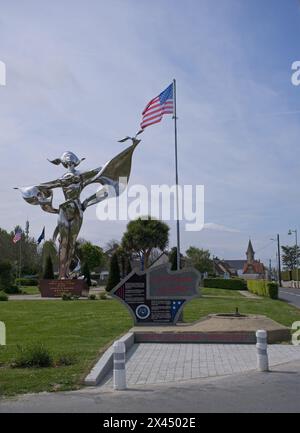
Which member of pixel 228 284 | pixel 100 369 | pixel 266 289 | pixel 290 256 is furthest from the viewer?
pixel 290 256

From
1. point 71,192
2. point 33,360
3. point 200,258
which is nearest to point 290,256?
point 200,258

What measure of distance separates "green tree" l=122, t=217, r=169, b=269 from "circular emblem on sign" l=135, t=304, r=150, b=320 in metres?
51.9

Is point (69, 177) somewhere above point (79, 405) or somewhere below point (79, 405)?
above

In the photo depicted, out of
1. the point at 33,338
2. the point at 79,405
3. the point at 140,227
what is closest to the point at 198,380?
the point at 79,405

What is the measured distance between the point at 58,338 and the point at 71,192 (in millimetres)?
23231

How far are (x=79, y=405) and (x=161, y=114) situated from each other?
54.2 feet

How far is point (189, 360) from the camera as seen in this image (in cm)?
1129

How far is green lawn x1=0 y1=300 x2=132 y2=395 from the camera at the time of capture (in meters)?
8.70

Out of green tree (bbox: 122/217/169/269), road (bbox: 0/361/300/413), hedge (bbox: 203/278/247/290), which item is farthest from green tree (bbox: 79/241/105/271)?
road (bbox: 0/361/300/413)

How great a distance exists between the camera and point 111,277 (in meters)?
39.8

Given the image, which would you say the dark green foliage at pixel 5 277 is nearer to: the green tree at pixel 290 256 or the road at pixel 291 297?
the road at pixel 291 297

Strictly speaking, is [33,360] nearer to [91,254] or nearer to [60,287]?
[60,287]

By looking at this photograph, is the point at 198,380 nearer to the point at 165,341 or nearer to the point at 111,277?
the point at 165,341

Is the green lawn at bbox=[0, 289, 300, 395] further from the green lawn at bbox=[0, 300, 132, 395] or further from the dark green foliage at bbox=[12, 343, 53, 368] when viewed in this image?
the dark green foliage at bbox=[12, 343, 53, 368]
